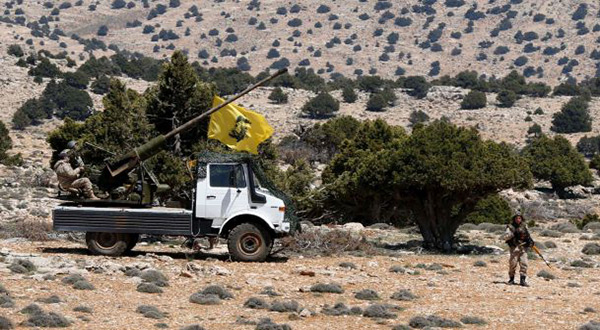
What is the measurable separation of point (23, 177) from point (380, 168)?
1314 inches

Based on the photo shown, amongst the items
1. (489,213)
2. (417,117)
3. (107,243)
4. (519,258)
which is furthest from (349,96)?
(519,258)

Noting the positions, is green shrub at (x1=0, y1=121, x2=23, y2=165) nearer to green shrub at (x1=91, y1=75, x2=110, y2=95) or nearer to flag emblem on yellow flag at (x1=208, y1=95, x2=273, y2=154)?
green shrub at (x1=91, y1=75, x2=110, y2=95)

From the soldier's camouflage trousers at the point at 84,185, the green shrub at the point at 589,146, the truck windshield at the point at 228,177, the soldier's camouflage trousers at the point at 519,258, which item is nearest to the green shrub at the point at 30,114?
the green shrub at the point at 589,146

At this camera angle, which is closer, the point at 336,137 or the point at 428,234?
the point at 428,234

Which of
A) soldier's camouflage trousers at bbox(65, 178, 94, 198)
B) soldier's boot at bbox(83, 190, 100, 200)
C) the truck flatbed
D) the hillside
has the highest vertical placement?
the hillside

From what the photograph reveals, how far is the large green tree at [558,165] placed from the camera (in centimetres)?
6862

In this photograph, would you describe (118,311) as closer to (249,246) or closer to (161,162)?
(249,246)

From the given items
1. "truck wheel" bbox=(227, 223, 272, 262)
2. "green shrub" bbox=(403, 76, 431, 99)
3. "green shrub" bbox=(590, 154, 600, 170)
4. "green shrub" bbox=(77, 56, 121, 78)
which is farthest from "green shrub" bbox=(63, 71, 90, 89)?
"truck wheel" bbox=(227, 223, 272, 262)

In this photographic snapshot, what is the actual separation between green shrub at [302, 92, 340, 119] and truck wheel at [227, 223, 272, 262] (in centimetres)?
7258

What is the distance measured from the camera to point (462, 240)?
3397 cm

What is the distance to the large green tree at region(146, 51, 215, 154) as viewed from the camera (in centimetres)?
3431

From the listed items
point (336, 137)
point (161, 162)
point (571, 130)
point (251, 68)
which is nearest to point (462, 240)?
point (161, 162)

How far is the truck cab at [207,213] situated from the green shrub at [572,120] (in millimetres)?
73177

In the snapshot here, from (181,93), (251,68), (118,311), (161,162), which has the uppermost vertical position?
(251,68)
